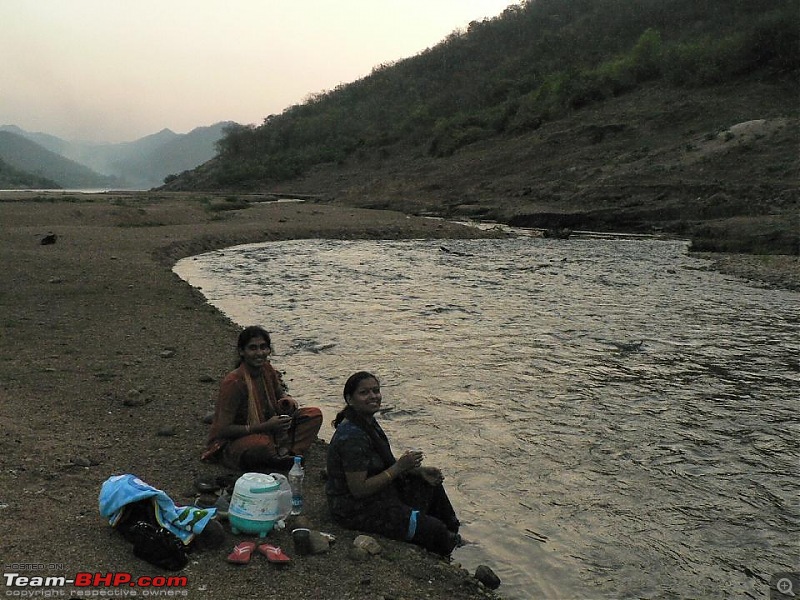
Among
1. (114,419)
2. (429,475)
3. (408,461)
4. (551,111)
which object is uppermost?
(551,111)

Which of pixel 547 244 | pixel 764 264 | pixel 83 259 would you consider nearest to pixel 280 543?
pixel 83 259

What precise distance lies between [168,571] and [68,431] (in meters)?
3.00

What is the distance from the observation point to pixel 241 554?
4398 millimetres

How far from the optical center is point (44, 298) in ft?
42.1

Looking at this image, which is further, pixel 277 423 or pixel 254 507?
pixel 277 423

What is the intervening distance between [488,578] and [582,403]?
166 inches

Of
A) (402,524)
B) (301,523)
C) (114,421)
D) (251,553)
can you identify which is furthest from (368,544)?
(114,421)

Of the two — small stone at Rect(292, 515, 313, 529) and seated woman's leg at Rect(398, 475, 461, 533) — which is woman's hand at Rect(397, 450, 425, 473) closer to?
seated woman's leg at Rect(398, 475, 461, 533)

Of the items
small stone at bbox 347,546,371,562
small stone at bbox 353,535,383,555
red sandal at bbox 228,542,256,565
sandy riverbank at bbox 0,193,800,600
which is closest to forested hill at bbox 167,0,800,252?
sandy riverbank at bbox 0,193,800,600

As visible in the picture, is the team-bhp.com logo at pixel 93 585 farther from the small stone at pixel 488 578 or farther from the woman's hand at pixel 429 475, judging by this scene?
the small stone at pixel 488 578

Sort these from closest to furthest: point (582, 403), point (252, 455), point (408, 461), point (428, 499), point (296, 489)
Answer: point (408, 461)
point (428, 499)
point (296, 489)
point (252, 455)
point (582, 403)

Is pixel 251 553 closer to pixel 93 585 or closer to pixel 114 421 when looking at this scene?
pixel 93 585

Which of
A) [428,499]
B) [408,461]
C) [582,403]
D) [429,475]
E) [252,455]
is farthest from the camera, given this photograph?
[582,403]

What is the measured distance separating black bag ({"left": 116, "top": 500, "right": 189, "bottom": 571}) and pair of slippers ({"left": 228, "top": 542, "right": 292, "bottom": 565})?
0.30m
